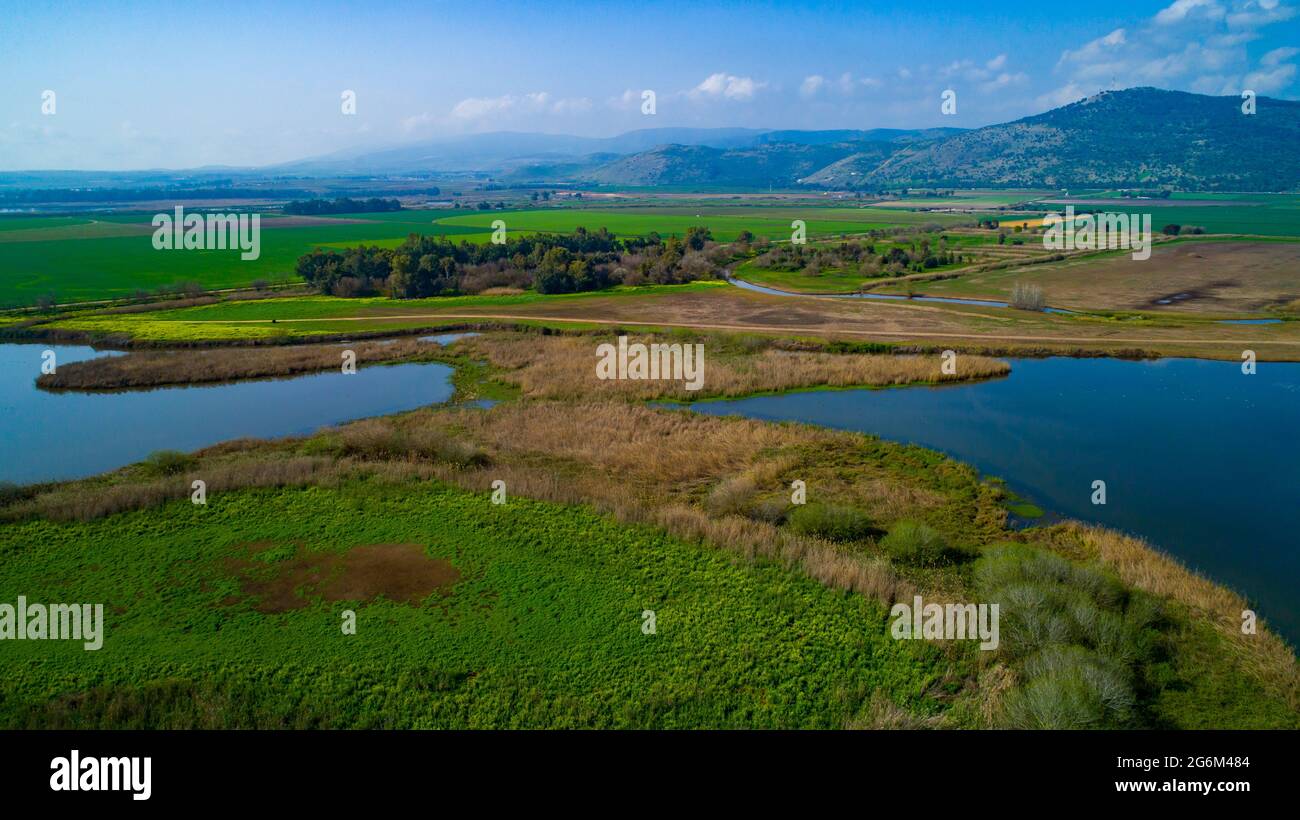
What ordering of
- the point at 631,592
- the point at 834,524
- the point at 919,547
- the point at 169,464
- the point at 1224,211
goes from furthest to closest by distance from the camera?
the point at 1224,211
the point at 169,464
the point at 834,524
the point at 919,547
the point at 631,592

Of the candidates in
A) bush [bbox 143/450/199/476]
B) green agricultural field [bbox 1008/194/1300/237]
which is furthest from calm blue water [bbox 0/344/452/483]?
green agricultural field [bbox 1008/194/1300/237]

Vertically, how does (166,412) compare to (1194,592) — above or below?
above

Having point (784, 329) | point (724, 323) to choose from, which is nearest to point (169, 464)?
point (724, 323)

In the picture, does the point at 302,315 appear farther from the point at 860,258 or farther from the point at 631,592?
the point at 860,258

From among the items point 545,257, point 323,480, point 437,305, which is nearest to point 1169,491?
point 323,480

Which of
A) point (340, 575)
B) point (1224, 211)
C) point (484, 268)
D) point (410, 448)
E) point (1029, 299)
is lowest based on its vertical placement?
point (340, 575)

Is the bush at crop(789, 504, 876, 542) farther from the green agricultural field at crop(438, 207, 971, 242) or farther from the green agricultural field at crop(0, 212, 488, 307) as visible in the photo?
the green agricultural field at crop(438, 207, 971, 242)
